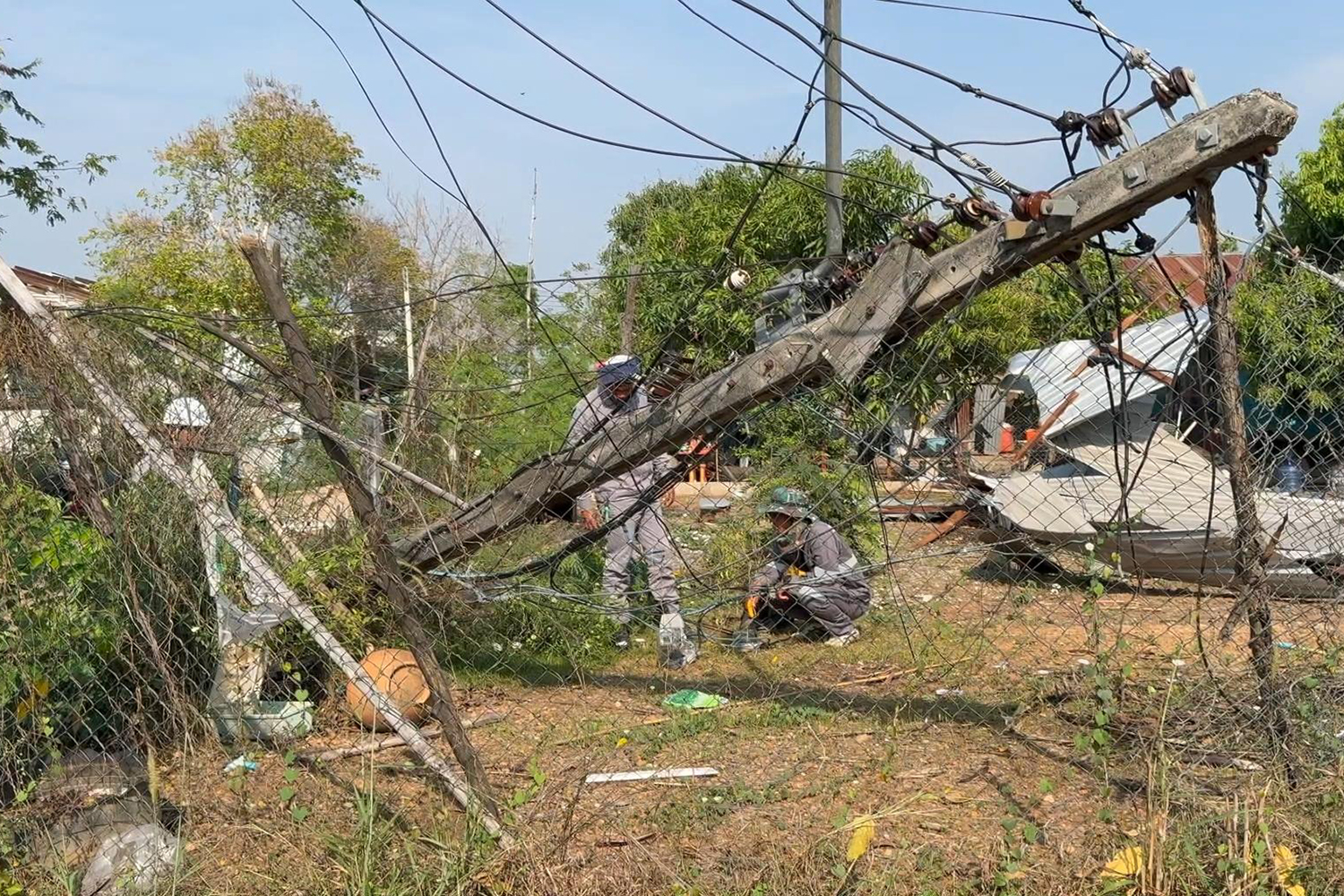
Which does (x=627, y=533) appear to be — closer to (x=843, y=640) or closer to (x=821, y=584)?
(x=821, y=584)

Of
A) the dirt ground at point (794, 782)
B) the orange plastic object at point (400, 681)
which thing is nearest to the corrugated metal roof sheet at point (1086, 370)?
the dirt ground at point (794, 782)

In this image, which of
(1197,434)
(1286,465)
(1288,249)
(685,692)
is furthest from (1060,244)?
(1197,434)

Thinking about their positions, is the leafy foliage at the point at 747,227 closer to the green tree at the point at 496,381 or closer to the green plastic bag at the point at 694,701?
the green tree at the point at 496,381

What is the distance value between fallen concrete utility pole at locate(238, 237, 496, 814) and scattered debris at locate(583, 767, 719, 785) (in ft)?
3.18

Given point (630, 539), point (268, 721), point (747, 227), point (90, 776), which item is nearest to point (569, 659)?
point (630, 539)

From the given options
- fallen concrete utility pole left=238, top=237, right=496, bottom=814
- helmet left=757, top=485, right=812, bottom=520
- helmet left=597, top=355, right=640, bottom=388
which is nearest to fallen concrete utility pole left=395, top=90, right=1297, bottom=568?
helmet left=597, top=355, right=640, bottom=388

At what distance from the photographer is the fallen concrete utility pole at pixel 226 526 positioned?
11.1 ft

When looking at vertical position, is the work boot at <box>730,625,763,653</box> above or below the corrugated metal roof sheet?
below

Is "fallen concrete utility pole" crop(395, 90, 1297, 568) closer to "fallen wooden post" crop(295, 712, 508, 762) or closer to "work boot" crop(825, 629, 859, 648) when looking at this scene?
"fallen wooden post" crop(295, 712, 508, 762)

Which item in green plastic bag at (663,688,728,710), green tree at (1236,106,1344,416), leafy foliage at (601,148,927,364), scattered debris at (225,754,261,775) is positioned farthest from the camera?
leafy foliage at (601,148,927,364)

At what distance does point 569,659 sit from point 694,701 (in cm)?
108

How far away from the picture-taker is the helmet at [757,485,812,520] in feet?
21.9

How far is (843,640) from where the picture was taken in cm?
656

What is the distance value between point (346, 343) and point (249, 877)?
2.74 meters
